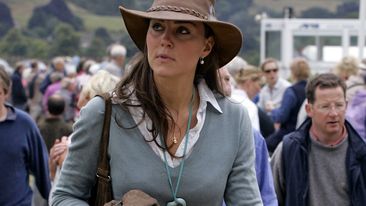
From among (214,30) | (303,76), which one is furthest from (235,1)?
(214,30)

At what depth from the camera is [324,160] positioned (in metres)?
5.25

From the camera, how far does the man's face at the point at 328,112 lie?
208 inches

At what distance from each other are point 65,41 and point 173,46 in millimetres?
31889

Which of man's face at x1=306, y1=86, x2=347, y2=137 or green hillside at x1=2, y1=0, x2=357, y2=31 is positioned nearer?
man's face at x1=306, y1=86, x2=347, y2=137

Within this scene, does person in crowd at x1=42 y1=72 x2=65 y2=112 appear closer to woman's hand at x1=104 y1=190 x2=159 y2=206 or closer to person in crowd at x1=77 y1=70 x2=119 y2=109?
person in crowd at x1=77 y1=70 x2=119 y2=109

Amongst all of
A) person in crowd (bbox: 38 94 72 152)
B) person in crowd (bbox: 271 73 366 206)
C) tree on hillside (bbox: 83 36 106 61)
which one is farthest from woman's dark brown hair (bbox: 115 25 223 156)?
tree on hillside (bbox: 83 36 106 61)

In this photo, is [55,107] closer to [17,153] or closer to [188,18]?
[17,153]

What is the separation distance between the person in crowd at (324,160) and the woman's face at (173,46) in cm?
238

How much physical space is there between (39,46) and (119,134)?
108 ft

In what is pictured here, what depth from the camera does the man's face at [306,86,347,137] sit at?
5.28 meters

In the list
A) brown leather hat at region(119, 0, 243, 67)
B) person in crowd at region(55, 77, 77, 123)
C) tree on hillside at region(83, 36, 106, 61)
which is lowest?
tree on hillside at region(83, 36, 106, 61)

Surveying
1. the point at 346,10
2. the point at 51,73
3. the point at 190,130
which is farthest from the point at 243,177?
the point at 346,10

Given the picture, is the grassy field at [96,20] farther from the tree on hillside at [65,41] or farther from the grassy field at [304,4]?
the grassy field at [304,4]

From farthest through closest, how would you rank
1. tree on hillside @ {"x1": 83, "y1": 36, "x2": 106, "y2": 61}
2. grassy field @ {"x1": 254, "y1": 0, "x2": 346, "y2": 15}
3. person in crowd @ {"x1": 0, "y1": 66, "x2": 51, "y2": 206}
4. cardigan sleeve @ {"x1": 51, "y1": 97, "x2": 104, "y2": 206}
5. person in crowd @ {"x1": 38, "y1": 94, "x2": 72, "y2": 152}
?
tree on hillside @ {"x1": 83, "y1": 36, "x2": 106, "y2": 61} < grassy field @ {"x1": 254, "y1": 0, "x2": 346, "y2": 15} < person in crowd @ {"x1": 38, "y1": 94, "x2": 72, "y2": 152} < person in crowd @ {"x1": 0, "y1": 66, "x2": 51, "y2": 206} < cardigan sleeve @ {"x1": 51, "y1": 97, "x2": 104, "y2": 206}
